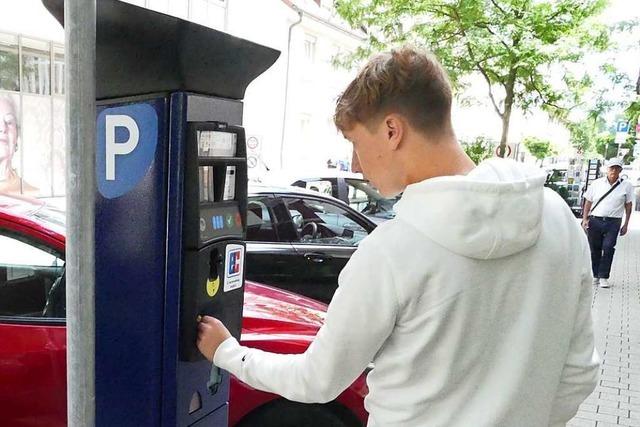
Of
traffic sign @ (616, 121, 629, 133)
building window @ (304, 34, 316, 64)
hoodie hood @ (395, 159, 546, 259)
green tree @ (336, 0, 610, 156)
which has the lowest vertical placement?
hoodie hood @ (395, 159, 546, 259)

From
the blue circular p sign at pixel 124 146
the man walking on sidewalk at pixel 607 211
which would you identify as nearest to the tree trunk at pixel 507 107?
the man walking on sidewalk at pixel 607 211

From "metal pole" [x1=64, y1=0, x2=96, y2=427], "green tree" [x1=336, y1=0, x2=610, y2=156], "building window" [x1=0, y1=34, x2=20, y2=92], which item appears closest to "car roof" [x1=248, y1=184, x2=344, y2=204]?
"metal pole" [x1=64, y1=0, x2=96, y2=427]

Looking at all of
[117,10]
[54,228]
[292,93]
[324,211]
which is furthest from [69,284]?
[292,93]

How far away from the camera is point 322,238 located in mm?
5441

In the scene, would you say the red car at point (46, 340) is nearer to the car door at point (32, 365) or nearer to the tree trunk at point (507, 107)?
the car door at point (32, 365)

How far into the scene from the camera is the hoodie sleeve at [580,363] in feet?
4.45

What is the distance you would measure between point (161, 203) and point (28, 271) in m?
1.13

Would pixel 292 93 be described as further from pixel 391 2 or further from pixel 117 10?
pixel 117 10

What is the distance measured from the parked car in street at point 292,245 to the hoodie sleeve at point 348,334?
143 inches

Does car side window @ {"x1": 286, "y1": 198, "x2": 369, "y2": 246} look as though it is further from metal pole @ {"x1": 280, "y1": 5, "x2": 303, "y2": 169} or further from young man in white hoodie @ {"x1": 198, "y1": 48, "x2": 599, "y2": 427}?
metal pole @ {"x1": 280, "y1": 5, "x2": 303, "y2": 169}

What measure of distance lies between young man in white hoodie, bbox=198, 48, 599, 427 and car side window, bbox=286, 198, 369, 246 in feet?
12.9

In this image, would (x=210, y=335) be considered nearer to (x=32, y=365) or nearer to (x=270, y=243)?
(x=32, y=365)

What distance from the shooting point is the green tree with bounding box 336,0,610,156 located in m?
10.9

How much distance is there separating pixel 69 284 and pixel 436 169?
0.85m
